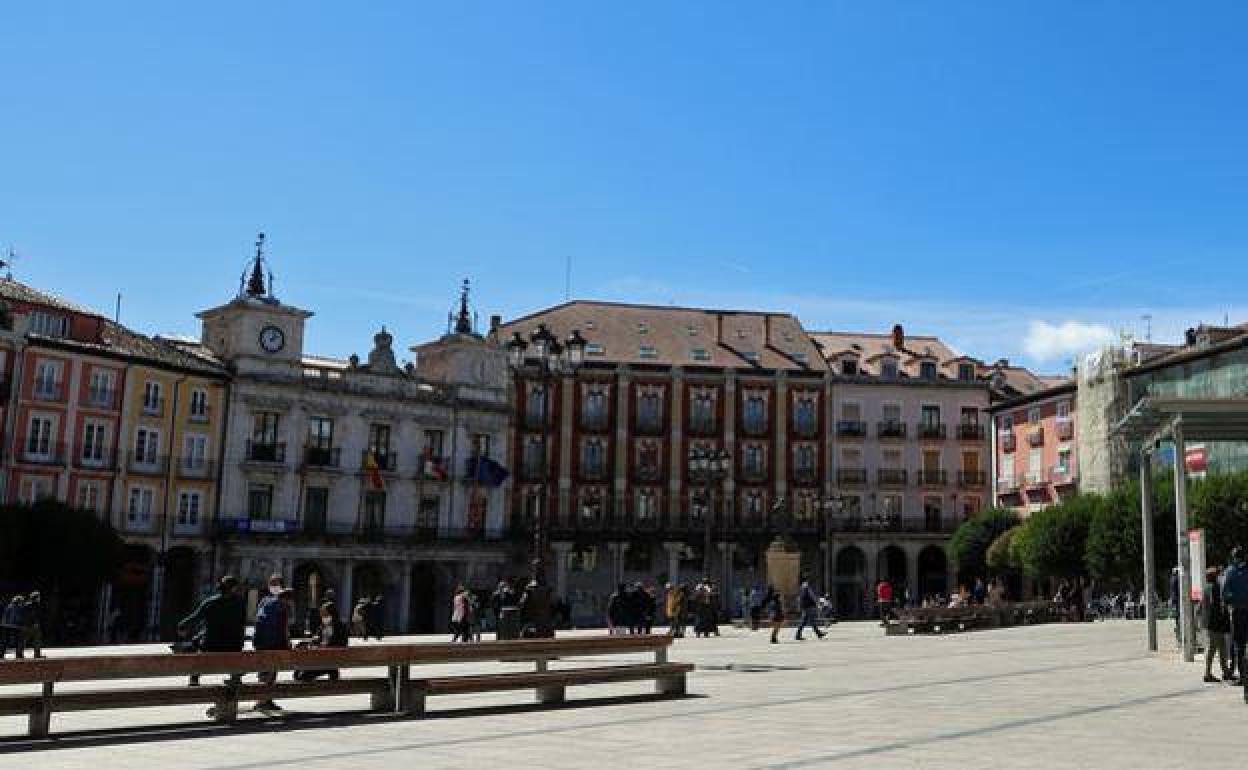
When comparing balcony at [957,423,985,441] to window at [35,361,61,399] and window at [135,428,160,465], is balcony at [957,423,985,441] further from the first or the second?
window at [35,361,61,399]

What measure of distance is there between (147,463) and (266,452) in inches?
219

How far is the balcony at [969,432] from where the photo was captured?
260 feet

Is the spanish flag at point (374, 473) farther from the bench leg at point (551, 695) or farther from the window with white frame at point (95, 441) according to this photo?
the bench leg at point (551, 695)

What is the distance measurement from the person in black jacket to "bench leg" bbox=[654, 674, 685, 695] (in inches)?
214

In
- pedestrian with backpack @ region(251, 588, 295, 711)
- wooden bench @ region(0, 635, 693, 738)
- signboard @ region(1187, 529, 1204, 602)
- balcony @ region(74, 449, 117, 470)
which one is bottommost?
wooden bench @ region(0, 635, 693, 738)

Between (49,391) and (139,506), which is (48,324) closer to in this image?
(49,391)

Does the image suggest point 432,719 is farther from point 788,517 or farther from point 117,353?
point 788,517

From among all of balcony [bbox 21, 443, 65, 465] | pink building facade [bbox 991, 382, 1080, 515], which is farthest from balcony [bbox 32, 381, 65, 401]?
pink building facade [bbox 991, 382, 1080, 515]

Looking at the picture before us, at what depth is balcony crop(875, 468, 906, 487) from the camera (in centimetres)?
7738

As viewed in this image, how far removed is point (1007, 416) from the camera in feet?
250

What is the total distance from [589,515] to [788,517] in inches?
468

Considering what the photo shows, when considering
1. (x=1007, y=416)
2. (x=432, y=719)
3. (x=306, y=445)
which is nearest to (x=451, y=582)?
(x=306, y=445)

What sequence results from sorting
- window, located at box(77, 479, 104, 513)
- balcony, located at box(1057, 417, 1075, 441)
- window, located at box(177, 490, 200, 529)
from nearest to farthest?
window, located at box(77, 479, 104, 513)
window, located at box(177, 490, 200, 529)
balcony, located at box(1057, 417, 1075, 441)

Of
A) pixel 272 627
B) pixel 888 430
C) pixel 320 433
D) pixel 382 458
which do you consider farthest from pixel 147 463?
pixel 272 627
